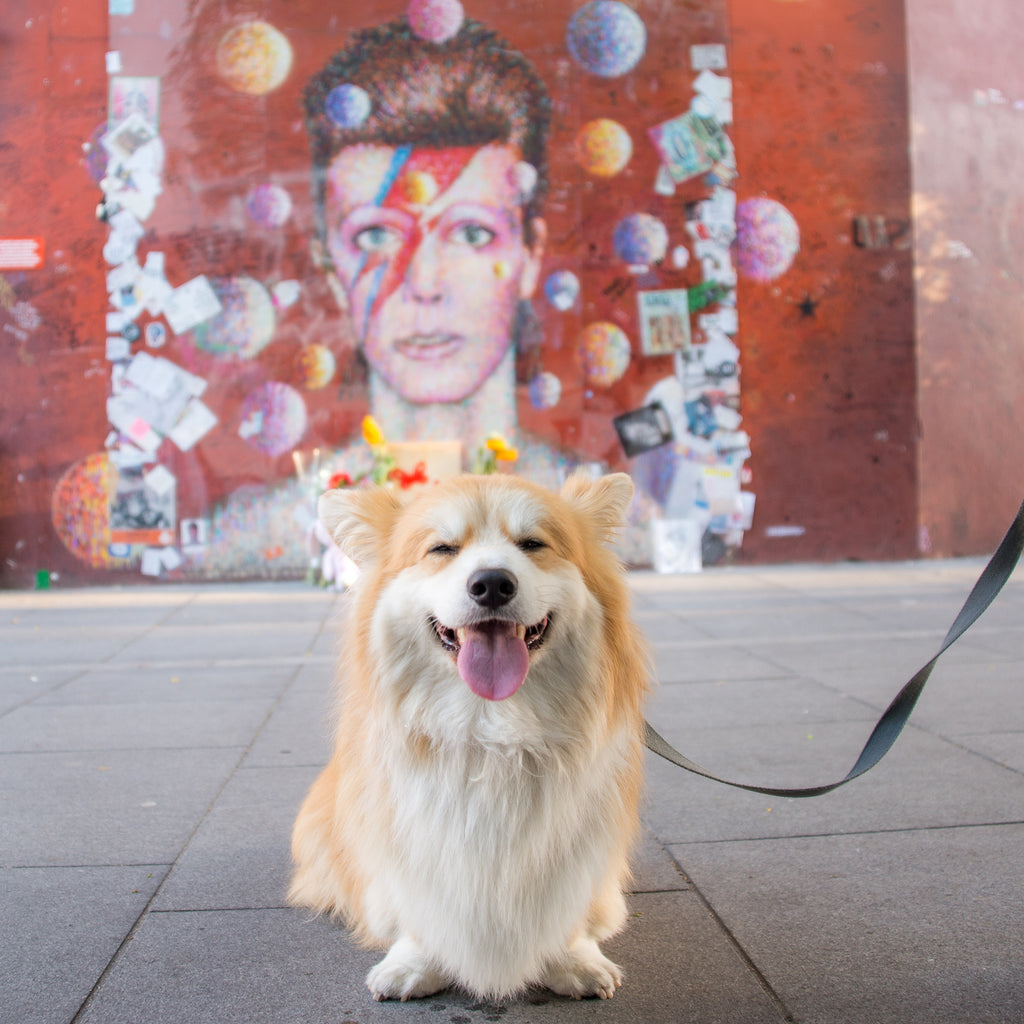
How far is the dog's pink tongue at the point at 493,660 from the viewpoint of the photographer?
1747 mm

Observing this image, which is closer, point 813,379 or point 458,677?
point 458,677

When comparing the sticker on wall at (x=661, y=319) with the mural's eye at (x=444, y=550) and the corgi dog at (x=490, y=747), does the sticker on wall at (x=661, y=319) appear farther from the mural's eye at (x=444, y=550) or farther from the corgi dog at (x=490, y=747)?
the mural's eye at (x=444, y=550)

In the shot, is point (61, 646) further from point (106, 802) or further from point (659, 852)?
point (659, 852)

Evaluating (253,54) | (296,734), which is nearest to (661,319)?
(253,54)

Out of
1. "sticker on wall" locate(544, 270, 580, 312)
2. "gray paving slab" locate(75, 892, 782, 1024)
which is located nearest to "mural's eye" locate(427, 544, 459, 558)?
"gray paving slab" locate(75, 892, 782, 1024)

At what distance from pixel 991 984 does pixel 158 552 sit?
9.28 meters

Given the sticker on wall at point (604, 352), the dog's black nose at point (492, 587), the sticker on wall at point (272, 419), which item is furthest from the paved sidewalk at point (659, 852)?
the sticker on wall at point (604, 352)

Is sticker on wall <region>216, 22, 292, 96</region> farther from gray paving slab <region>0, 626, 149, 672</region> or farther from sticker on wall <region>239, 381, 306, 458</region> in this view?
gray paving slab <region>0, 626, 149, 672</region>

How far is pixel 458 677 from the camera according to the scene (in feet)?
5.93

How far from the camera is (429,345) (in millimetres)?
9727

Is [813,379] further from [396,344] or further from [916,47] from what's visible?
[396,344]

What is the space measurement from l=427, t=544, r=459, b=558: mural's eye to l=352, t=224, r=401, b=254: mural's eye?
333 inches

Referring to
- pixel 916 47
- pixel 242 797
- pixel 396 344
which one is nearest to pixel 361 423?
pixel 396 344

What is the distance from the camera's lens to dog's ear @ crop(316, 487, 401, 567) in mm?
2010
